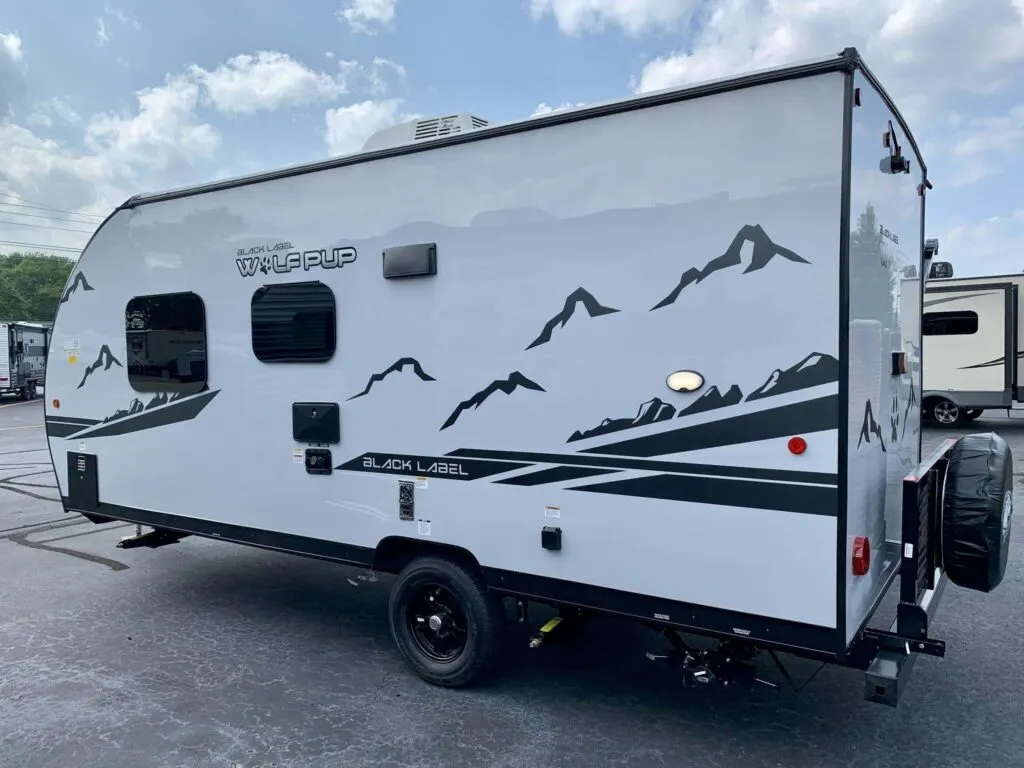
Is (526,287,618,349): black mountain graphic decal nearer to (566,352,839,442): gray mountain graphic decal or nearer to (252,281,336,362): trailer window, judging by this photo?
(566,352,839,442): gray mountain graphic decal

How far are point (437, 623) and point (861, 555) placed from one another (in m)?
2.30

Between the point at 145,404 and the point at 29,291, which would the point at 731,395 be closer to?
the point at 145,404

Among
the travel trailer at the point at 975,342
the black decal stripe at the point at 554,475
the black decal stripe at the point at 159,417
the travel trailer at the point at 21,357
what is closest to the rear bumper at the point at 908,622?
the black decal stripe at the point at 554,475

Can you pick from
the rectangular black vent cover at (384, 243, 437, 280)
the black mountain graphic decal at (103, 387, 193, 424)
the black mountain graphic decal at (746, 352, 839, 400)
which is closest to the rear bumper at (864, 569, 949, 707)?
the black mountain graphic decal at (746, 352, 839, 400)

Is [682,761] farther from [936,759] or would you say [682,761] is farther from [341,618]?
[341,618]

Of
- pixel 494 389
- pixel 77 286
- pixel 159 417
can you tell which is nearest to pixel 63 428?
pixel 77 286

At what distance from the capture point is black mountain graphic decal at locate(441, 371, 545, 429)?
3953mm

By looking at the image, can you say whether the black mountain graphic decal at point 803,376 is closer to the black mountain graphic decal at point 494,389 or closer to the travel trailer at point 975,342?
the black mountain graphic decal at point 494,389

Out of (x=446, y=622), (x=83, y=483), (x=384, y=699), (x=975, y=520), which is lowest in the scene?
(x=384, y=699)

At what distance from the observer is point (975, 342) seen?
49.0 feet

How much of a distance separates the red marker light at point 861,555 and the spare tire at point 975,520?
62 centimetres

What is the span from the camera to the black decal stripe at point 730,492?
3.17 meters

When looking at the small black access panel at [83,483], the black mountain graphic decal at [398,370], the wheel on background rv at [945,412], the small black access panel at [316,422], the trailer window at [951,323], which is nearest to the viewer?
the black mountain graphic decal at [398,370]

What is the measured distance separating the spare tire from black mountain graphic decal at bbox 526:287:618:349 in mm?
1874
